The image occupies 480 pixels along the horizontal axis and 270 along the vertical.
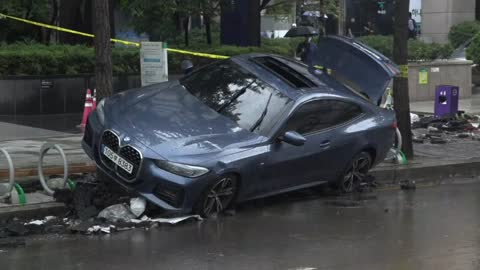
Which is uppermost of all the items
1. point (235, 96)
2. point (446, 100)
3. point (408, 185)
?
point (235, 96)

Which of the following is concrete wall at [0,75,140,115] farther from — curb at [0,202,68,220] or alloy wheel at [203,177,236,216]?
alloy wheel at [203,177,236,216]

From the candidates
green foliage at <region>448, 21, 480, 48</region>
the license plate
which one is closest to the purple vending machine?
the license plate

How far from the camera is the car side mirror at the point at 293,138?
325 inches

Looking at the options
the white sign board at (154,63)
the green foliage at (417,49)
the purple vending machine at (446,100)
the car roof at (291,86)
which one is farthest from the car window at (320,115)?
the green foliage at (417,49)

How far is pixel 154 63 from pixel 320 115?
167 inches

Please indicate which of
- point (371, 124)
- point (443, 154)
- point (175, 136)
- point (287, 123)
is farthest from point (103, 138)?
point (443, 154)

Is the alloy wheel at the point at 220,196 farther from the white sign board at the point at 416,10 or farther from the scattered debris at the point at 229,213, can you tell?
the white sign board at the point at 416,10

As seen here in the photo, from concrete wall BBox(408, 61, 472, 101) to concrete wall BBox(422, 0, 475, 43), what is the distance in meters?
9.24

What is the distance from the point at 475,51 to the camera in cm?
2458

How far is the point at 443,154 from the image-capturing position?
12547 millimetres

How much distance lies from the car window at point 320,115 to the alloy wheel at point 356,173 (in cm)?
59

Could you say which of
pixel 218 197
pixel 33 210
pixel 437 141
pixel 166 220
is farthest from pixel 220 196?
pixel 437 141

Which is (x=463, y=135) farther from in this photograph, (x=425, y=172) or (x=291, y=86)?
(x=291, y=86)

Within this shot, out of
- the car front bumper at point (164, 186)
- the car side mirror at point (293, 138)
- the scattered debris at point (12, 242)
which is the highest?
the car side mirror at point (293, 138)
